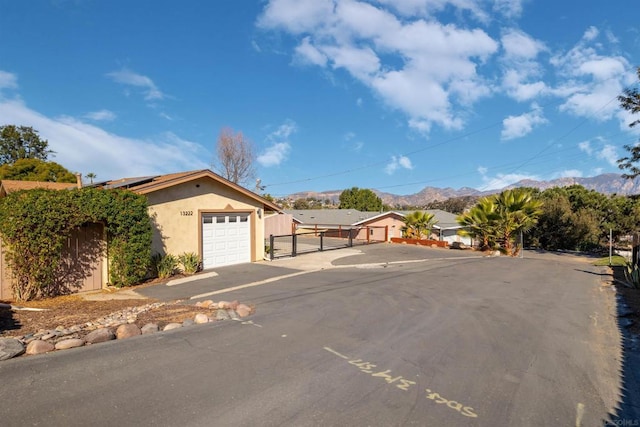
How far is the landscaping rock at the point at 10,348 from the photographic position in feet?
15.8

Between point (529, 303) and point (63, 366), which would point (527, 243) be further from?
point (63, 366)

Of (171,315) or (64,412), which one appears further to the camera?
(171,315)

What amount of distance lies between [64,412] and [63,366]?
4.19 feet

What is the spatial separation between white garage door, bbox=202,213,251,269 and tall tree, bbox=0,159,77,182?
19.6m

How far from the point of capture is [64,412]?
3.54 m

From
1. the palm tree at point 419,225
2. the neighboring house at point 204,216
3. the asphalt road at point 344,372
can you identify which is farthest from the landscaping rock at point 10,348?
the palm tree at point 419,225

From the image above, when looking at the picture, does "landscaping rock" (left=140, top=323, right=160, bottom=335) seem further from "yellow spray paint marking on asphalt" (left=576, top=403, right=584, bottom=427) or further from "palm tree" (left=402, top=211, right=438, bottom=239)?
"palm tree" (left=402, top=211, right=438, bottom=239)

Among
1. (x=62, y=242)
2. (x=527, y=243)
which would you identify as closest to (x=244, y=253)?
(x=62, y=242)

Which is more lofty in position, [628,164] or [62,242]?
[628,164]

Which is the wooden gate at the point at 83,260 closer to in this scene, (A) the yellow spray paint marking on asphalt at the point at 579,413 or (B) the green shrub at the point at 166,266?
(B) the green shrub at the point at 166,266

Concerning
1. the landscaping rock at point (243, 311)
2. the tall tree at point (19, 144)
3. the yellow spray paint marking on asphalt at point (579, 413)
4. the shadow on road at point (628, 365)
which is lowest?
the shadow on road at point (628, 365)

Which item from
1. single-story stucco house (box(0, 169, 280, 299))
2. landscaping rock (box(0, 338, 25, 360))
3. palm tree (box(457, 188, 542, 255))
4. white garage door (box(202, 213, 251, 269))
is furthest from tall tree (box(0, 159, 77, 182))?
palm tree (box(457, 188, 542, 255))

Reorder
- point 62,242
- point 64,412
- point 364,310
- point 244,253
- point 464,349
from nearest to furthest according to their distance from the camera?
point 64,412
point 464,349
point 364,310
point 62,242
point 244,253

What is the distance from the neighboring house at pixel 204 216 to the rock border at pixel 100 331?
5.29m
